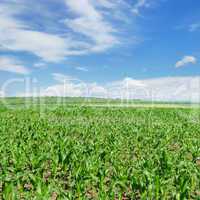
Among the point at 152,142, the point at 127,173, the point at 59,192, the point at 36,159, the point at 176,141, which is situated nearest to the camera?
the point at 59,192

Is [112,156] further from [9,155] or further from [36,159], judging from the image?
[9,155]

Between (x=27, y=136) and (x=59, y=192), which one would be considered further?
(x=27, y=136)

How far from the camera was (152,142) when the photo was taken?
14.4 meters

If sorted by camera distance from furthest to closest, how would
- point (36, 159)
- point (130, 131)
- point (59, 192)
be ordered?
point (130, 131)
point (36, 159)
point (59, 192)

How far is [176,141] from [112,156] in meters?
6.79

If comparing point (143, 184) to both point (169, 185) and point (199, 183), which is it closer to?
point (169, 185)

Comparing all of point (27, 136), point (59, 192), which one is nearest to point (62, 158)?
point (59, 192)

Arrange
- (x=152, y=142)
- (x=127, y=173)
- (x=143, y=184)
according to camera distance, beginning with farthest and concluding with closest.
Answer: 1. (x=152, y=142)
2. (x=127, y=173)
3. (x=143, y=184)

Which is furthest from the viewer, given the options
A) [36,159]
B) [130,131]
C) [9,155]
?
[130,131]

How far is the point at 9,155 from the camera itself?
10172mm

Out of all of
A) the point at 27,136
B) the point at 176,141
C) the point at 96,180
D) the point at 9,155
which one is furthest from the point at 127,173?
the point at 176,141

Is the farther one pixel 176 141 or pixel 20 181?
pixel 176 141

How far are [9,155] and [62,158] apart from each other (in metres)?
1.77

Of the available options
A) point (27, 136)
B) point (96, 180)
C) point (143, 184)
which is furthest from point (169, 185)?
point (27, 136)
